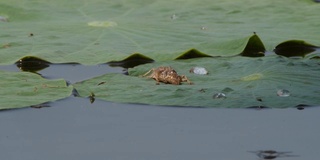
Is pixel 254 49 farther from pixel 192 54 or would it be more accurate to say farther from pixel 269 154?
pixel 269 154

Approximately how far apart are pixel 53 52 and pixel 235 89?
973 mm

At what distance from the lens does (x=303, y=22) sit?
4.21 metres

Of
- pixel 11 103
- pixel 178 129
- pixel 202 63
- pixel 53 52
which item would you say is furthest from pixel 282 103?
pixel 53 52

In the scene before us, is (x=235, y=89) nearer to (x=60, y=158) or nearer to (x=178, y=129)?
(x=178, y=129)

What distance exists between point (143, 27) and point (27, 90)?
1011 millimetres

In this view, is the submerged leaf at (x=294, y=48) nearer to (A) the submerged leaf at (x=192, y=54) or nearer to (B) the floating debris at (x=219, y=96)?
(A) the submerged leaf at (x=192, y=54)

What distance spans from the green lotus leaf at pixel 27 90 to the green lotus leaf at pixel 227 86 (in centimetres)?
8

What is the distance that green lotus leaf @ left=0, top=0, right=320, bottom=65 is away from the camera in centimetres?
380

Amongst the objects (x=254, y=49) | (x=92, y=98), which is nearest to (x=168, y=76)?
(x=92, y=98)

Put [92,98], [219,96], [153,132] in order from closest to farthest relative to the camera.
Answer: [153,132] → [219,96] → [92,98]

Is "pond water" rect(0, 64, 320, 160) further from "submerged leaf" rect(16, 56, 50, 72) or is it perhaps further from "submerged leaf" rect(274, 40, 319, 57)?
"submerged leaf" rect(274, 40, 319, 57)

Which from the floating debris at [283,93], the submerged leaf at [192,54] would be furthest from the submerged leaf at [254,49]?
the floating debris at [283,93]

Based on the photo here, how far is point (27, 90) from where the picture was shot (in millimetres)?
3229

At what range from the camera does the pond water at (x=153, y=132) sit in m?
2.61
